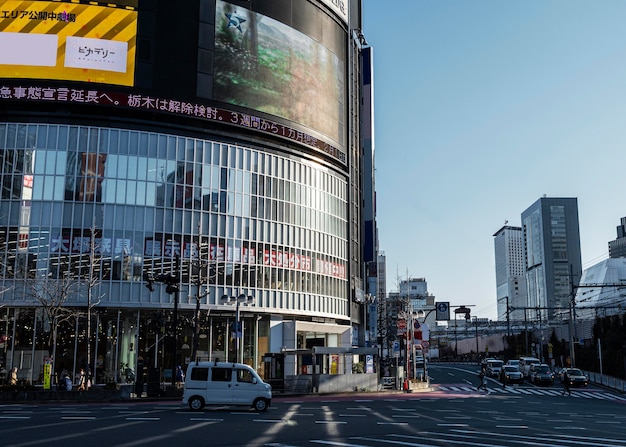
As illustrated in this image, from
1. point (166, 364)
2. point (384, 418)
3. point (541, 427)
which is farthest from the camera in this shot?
point (166, 364)

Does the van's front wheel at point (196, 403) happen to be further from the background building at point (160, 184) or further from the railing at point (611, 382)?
the railing at point (611, 382)

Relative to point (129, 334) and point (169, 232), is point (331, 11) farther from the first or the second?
point (129, 334)

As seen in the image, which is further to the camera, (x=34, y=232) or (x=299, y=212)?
(x=299, y=212)

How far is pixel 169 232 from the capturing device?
2076 inches

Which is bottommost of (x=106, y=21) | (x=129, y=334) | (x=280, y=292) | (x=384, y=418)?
(x=384, y=418)

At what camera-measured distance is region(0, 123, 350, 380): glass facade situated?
1914 inches

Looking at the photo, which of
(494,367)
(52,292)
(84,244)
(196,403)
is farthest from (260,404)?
(494,367)

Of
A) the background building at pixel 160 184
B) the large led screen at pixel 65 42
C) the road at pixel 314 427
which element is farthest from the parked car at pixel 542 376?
the large led screen at pixel 65 42

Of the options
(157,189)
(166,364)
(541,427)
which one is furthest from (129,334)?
(541,427)

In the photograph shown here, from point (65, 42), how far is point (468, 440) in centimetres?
4634

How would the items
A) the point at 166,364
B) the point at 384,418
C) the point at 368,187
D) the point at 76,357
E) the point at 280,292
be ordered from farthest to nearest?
the point at 368,187, the point at 280,292, the point at 166,364, the point at 76,357, the point at 384,418

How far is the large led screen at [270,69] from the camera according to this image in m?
56.2

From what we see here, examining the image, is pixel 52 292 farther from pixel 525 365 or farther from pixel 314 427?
pixel 525 365

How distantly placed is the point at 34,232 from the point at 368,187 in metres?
44.1
